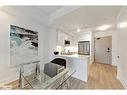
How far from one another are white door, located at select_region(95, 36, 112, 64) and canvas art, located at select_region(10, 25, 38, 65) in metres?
4.86

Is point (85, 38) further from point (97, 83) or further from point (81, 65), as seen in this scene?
point (97, 83)

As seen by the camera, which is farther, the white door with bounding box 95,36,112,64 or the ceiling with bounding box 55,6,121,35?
the white door with bounding box 95,36,112,64

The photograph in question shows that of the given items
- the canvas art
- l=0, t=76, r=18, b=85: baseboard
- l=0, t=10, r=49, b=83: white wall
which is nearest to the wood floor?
l=0, t=76, r=18, b=85: baseboard

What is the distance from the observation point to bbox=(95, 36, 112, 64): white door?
6758mm

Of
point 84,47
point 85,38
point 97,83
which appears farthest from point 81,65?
point 85,38

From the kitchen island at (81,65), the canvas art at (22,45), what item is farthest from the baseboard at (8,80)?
the kitchen island at (81,65)

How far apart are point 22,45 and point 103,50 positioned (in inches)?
219

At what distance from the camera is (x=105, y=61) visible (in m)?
6.96

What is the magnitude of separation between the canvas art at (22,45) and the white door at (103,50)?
4861mm

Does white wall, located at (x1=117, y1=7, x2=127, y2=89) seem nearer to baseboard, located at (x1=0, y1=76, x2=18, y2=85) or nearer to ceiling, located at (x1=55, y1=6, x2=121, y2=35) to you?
ceiling, located at (x1=55, y1=6, x2=121, y2=35)

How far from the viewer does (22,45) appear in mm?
3428

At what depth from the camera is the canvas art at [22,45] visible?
313 cm

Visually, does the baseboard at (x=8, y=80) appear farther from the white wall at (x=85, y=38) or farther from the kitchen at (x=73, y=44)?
the white wall at (x=85, y=38)

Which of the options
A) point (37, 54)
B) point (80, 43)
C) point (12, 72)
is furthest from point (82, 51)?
point (12, 72)
